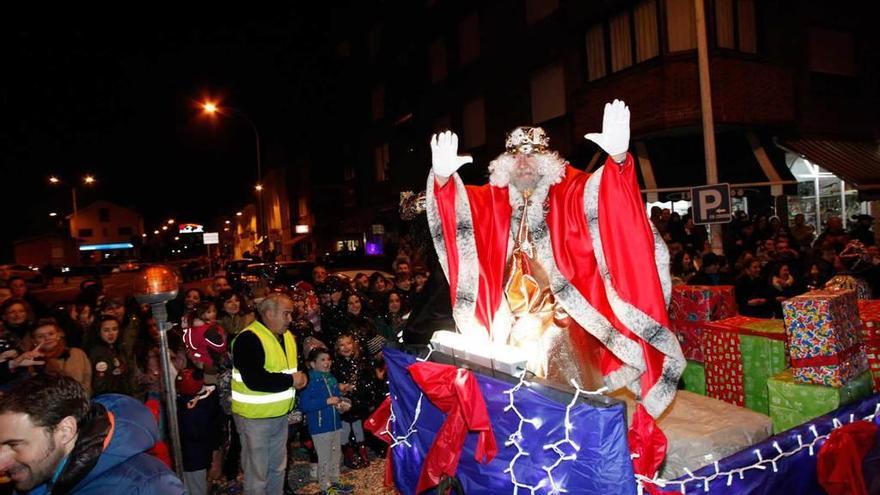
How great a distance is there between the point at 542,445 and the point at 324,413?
9.30ft

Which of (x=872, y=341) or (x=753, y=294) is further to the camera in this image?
(x=753, y=294)

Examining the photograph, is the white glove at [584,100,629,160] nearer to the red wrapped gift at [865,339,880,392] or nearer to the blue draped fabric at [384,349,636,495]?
the blue draped fabric at [384,349,636,495]

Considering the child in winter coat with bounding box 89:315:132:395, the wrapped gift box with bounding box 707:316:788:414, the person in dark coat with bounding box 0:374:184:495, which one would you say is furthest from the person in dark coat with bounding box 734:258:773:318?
the child in winter coat with bounding box 89:315:132:395

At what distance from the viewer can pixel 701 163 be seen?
12.2 meters

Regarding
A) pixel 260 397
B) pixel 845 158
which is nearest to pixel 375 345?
pixel 260 397

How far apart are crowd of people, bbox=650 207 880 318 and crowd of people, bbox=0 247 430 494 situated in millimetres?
3658

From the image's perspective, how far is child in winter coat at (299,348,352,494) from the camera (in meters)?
5.00

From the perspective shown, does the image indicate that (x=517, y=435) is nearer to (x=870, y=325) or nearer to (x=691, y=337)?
(x=691, y=337)

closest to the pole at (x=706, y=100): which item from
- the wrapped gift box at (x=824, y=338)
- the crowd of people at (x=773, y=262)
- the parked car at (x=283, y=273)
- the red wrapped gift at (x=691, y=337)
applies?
the crowd of people at (x=773, y=262)

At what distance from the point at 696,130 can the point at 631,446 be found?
11.5 meters

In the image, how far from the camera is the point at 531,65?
16531mm

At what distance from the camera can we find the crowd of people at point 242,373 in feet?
13.5

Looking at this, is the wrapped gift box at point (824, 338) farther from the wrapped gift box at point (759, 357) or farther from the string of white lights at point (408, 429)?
the string of white lights at point (408, 429)

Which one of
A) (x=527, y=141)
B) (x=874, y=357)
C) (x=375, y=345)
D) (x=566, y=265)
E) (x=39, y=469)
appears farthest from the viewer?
(x=375, y=345)
